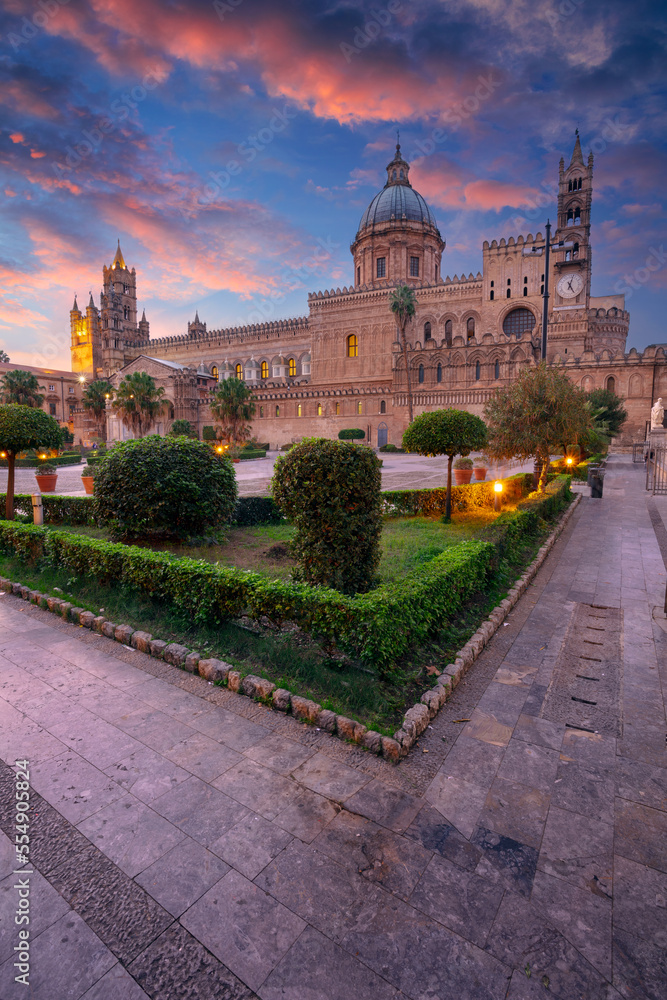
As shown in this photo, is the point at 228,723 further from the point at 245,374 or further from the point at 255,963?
the point at 245,374

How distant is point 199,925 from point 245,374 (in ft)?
208

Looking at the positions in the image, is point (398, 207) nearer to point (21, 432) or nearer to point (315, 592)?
point (21, 432)

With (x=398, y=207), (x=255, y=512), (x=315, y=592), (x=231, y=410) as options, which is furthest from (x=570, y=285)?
(x=315, y=592)

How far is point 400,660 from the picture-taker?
500 centimetres

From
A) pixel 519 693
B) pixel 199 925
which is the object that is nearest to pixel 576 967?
pixel 199 925

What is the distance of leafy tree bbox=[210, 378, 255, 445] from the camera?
129 feet

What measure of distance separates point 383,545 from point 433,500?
4.37 m

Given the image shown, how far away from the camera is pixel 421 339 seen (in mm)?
50906

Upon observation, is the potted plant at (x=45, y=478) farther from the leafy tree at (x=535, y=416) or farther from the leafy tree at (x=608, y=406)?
the leafy tree at (x=608, y=406)

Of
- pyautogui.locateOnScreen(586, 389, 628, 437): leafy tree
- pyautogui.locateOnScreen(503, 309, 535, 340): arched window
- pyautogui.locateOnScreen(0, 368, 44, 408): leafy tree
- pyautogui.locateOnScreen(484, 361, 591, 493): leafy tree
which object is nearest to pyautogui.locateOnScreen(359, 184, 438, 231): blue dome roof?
pyautogui.locateOnScreen(503, 309, 535, 340): arched window

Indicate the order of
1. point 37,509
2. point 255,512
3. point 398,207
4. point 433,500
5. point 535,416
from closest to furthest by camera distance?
point 37,509, point 255,512, point 433,500, point 535,416, point 398,207

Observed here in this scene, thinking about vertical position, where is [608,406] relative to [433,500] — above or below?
above

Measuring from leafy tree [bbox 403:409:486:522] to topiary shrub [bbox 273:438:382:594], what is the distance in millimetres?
5849

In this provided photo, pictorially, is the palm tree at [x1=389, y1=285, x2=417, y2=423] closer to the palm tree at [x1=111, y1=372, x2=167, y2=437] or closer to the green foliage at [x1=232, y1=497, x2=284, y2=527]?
the palm tree at [x1=111, y1=372, x2=167, y2=437]
